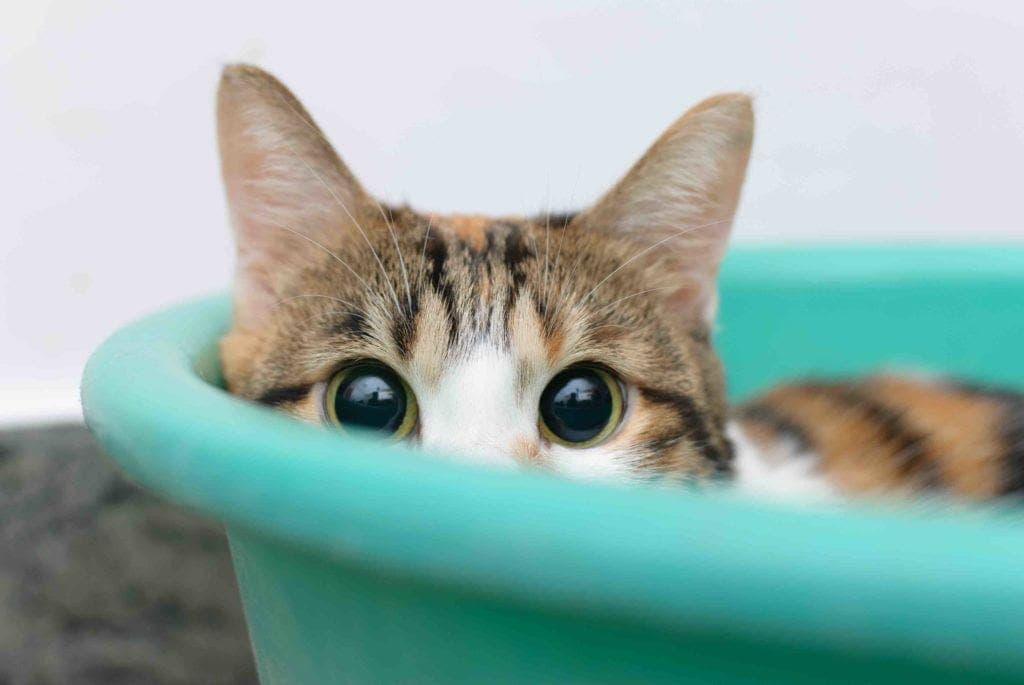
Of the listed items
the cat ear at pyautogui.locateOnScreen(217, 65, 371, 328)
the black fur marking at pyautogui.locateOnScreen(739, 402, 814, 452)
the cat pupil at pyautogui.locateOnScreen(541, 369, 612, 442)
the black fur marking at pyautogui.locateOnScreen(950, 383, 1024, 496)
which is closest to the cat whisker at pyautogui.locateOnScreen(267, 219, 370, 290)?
the cat ear at pyautogui.locateOnScreen(217, 65, 371, 328)

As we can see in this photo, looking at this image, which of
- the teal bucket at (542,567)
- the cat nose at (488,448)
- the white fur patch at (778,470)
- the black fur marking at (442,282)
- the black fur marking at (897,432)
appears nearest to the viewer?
the teal bucket at (542,567)

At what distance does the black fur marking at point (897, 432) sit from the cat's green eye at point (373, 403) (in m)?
0.66

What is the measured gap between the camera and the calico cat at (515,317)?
0.90m

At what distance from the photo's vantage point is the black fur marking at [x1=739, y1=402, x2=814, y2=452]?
1.26 m

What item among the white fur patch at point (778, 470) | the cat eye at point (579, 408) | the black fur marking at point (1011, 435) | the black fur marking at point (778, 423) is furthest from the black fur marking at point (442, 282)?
the black fur marking at point (1011, 435)

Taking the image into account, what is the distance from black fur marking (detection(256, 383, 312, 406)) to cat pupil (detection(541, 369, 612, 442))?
9.6 inches

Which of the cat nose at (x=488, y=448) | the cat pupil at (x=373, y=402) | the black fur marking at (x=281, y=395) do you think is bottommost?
the black fur marking at (x=281, y=395)

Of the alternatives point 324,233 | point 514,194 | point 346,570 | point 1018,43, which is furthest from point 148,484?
point 1018,43

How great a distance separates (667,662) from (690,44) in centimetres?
152

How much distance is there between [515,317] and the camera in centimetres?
94

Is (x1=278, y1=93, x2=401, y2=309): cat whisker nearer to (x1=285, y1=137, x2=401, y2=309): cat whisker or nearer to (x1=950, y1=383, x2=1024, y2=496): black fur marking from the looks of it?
(x1=285, y1=137, x2=401, y2=309): cat whisker

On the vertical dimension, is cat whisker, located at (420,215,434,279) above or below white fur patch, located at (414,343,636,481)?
above

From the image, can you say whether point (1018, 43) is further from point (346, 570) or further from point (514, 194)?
point (346, 570)

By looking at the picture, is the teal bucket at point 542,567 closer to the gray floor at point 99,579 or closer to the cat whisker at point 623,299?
the cat whisker at point 623,299
